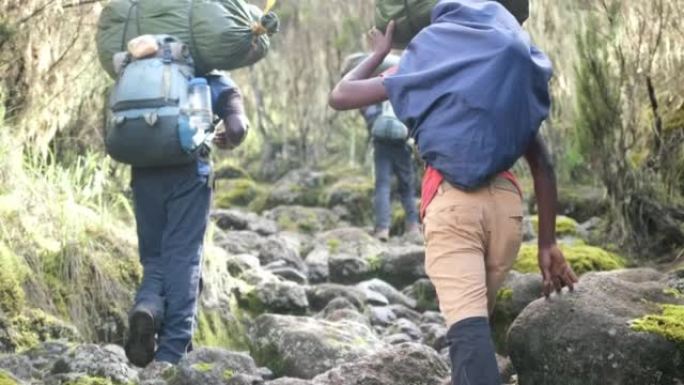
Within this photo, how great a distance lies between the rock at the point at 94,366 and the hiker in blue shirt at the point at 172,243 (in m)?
0.38

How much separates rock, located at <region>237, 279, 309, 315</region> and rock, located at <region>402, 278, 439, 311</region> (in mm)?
1046

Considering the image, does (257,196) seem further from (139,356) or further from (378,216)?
(139,356)

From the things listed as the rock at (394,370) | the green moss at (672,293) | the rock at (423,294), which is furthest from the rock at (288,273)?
the green moss at (672,293)

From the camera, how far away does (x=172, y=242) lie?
199 inches

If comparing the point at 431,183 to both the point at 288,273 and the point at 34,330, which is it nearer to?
the point at 34,330

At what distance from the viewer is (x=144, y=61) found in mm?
4988

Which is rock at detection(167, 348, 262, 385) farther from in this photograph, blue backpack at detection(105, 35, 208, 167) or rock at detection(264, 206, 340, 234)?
rock at detection(264, 206, 340, 234)

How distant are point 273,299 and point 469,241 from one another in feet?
13.4

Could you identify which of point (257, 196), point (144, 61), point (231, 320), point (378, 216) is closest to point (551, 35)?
point (378, 216)

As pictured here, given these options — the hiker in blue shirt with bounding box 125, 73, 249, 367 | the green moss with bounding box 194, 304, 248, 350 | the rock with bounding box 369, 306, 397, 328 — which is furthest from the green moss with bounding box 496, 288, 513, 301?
the hiker in blue shirt with bounding box 125, 73, 249, 367

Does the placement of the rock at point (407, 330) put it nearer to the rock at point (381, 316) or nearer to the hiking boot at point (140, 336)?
the rock at point (381, 316)

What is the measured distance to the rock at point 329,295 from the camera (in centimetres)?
755

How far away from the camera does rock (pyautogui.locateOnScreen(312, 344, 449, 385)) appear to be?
429 centimetres

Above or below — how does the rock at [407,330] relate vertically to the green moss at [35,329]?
below
